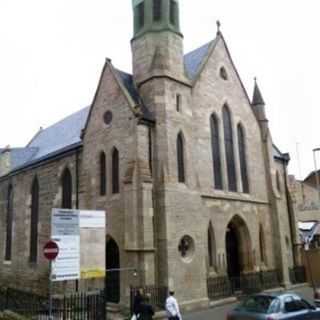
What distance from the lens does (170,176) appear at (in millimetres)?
19250

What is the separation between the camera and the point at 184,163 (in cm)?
2045

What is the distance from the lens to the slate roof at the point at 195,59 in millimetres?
23873

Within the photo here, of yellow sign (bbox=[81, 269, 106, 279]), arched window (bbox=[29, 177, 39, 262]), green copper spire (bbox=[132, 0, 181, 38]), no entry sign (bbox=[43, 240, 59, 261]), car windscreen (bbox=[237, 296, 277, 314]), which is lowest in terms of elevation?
car windscreen (bbox=[237, 296, 277, 314])

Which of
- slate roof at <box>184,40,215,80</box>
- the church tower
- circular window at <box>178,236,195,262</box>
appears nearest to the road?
circular window at <box>178,236,195,262</box>

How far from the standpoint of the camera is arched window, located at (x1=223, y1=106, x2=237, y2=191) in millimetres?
24402

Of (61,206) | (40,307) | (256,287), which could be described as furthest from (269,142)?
(40,307)

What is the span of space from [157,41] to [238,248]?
13.4 meters

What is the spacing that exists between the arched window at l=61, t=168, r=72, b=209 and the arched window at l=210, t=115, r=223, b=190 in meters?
9.23

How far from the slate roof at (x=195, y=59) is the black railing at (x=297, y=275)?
48.7 feet

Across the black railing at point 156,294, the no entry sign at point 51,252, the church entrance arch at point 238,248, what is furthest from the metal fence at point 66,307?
the church entrance arch at point 238,248

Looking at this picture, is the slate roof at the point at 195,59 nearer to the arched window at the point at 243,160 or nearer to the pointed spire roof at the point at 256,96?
the arched window at the point at 243,160

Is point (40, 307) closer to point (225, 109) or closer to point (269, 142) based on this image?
point (225, 109)

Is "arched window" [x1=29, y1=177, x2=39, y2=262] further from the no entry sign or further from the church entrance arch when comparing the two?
the no entry sign

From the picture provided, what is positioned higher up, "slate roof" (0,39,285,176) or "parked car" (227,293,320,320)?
"slate roof" (0,39,285,176)
